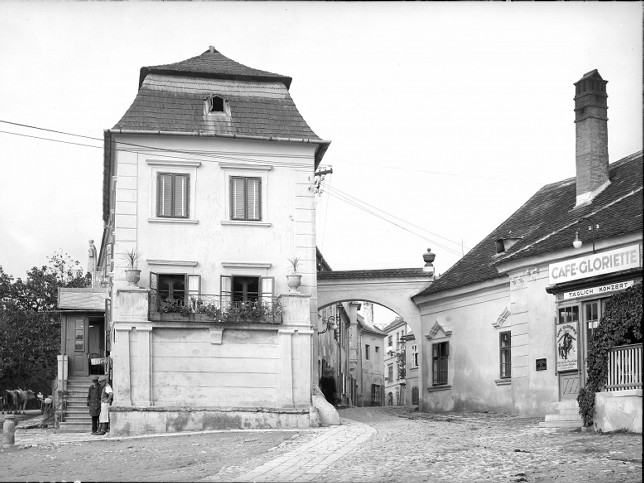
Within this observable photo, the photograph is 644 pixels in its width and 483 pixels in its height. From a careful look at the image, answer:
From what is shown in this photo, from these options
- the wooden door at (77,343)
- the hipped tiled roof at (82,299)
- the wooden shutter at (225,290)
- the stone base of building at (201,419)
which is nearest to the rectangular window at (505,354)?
the stone base of building at (201,419)

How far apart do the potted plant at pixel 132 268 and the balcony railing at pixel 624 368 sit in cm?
1331

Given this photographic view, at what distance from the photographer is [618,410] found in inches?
853

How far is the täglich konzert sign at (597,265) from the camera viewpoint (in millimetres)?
21922

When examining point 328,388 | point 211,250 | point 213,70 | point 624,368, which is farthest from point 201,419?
point 328,388

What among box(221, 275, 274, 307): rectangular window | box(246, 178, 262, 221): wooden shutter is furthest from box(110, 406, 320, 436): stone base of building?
box(246, 178, 262, 221): wooden shutter

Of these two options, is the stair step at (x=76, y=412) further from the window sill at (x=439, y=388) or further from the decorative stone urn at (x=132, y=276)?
the window sill at (x=439, y=388)

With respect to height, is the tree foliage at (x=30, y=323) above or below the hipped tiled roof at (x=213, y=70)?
below

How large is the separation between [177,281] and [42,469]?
10194mm

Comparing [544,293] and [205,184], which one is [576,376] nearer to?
[544,293]

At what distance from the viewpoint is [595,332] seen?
75.9ft

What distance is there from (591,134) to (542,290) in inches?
219

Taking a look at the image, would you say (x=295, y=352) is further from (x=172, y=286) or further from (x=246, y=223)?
(x=246, y=223)

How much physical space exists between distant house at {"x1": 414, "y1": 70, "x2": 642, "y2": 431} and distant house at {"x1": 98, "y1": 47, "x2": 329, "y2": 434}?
6.30 m

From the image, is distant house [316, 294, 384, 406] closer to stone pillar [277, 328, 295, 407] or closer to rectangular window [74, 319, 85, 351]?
rectangular window [74, 319, 85, 351]
